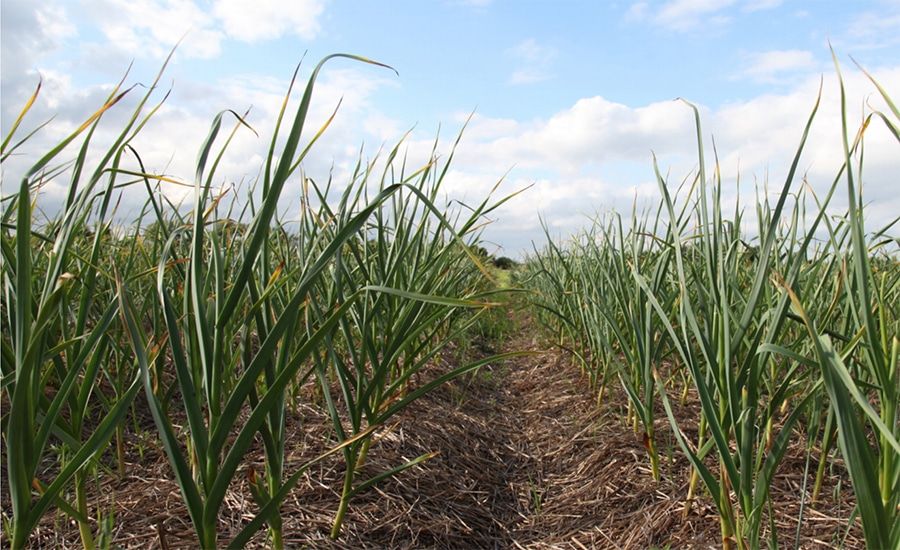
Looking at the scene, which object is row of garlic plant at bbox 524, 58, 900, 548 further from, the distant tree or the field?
the distant tree

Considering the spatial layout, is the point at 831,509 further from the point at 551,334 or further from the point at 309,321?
the point at 551,334

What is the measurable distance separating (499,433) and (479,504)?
80 centimetres

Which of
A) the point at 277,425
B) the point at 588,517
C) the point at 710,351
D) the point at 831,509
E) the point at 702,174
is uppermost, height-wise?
the point at 702,174

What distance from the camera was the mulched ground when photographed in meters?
1.53

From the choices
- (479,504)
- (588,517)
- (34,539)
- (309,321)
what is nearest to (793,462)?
(588,517)

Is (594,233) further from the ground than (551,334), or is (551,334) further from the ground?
(594,233)

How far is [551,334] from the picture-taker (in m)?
4.46

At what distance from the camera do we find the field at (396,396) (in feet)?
3.11

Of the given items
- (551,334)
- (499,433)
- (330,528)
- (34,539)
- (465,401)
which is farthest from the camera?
(551,334)

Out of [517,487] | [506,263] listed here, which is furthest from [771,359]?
[506,263]

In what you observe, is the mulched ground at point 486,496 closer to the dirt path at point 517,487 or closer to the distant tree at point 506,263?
the dirt path at point 517,487

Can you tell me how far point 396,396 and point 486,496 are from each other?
503mm

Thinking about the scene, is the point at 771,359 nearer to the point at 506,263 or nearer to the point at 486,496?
the point at 486,496

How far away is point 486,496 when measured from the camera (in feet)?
6.91
